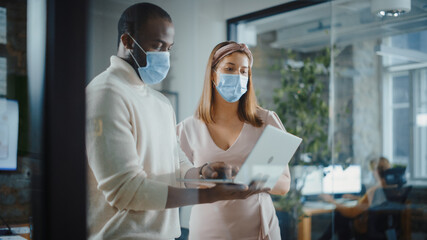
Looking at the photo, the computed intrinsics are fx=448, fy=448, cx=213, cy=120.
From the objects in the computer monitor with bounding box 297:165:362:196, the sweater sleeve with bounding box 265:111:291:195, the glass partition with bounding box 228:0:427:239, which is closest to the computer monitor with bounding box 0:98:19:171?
the sweater sleeve with bounding box 265:111:291:195

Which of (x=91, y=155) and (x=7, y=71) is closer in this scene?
(x=91, y=155)

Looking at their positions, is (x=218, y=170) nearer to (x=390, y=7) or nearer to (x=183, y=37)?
(x=183, y=37)

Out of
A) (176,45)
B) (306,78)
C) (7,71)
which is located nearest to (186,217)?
(176,45)

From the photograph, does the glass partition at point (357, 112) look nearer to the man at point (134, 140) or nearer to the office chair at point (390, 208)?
the office chair at point (390, 208)

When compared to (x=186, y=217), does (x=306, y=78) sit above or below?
above

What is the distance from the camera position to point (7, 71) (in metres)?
1.26

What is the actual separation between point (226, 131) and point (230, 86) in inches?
6.0

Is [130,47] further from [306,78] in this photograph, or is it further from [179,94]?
[306,78]

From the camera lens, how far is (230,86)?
1471mm

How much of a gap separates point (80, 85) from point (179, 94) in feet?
1.10

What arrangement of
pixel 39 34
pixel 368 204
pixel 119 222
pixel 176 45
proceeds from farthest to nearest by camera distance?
pixel 368 204 < pixel 176 45 < pixel 119 222 < pixel 39 34

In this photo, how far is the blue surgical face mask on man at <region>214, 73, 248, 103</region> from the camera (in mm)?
1467

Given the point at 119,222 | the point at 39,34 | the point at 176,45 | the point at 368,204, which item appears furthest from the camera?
the point at 368,204

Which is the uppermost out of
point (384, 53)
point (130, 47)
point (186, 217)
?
point (384, 53)
